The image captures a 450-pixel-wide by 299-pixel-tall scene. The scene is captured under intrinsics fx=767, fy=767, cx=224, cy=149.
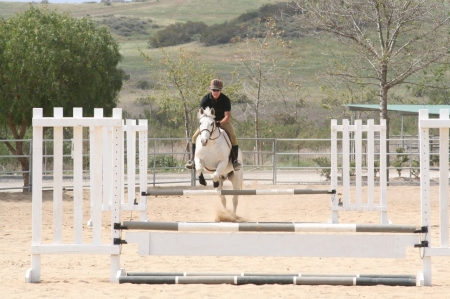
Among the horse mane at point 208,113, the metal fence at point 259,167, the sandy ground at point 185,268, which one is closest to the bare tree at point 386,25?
the metal fence at point 259,167

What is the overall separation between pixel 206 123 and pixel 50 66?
31.2ft

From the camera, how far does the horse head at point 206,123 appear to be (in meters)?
11.6

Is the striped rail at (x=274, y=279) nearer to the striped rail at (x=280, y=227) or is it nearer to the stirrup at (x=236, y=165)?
the striped rail at (x=280, y=227)

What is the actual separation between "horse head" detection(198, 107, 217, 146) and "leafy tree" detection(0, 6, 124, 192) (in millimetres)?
9183

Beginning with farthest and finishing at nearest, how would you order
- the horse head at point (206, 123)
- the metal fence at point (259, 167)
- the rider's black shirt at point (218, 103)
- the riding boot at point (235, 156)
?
the metal fence at point (259, 167) < the riding boot at point (235, 156) < the rider's black shirt at point (218, 103) < the horse head at point (206, 123)

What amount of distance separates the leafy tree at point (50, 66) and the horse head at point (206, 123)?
918 centimetres

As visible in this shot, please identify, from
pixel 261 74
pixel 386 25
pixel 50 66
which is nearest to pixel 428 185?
A: pixel 50 66

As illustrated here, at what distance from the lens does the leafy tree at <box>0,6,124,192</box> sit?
19.7m

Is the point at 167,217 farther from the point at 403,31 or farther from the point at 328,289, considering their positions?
the point at 403,31

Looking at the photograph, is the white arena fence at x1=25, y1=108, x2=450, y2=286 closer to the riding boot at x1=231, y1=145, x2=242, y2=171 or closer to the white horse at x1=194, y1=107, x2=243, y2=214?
the white horse at x1=194, y1=107, x2=243, y2=214

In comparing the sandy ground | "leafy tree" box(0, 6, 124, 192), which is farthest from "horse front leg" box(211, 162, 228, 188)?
"leafy tree" box(0, 6, 124, 192)

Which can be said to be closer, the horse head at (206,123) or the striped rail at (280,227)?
the striped rail at (280,227)

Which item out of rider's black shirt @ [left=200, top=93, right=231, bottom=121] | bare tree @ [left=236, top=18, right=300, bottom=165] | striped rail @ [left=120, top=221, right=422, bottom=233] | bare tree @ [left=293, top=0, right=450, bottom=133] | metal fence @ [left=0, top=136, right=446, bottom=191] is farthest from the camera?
bare tree @ [left=236, top=18, right=300, bottom=165]

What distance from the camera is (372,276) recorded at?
22.4ft
